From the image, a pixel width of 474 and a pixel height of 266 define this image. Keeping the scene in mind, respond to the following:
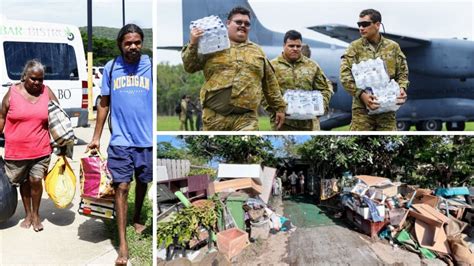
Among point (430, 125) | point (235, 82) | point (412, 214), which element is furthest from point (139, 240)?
point (430, 125)

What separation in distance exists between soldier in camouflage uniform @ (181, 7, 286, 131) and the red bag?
2.63 ft

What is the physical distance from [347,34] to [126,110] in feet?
12.8

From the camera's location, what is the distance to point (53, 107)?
11.7 feet

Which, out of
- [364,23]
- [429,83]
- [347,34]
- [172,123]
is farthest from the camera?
[429,83]

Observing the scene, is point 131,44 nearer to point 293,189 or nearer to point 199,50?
point 199,50

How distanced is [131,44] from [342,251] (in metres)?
1.88

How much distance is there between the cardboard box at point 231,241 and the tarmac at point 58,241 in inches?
34.7

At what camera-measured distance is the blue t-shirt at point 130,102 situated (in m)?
3.06

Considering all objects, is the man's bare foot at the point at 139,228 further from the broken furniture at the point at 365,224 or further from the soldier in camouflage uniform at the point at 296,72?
the broken furniture at the point at 365,224

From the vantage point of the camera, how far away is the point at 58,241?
11.5ft

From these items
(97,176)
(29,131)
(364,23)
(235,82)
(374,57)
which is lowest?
(97,176)

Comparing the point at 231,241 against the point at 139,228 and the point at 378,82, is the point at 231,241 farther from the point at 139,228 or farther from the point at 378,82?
the point at 378,82

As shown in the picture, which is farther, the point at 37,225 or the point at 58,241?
the point at 37,225

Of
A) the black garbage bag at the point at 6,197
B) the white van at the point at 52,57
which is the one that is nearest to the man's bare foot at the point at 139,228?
the black garbage bag at the point at 6,197
